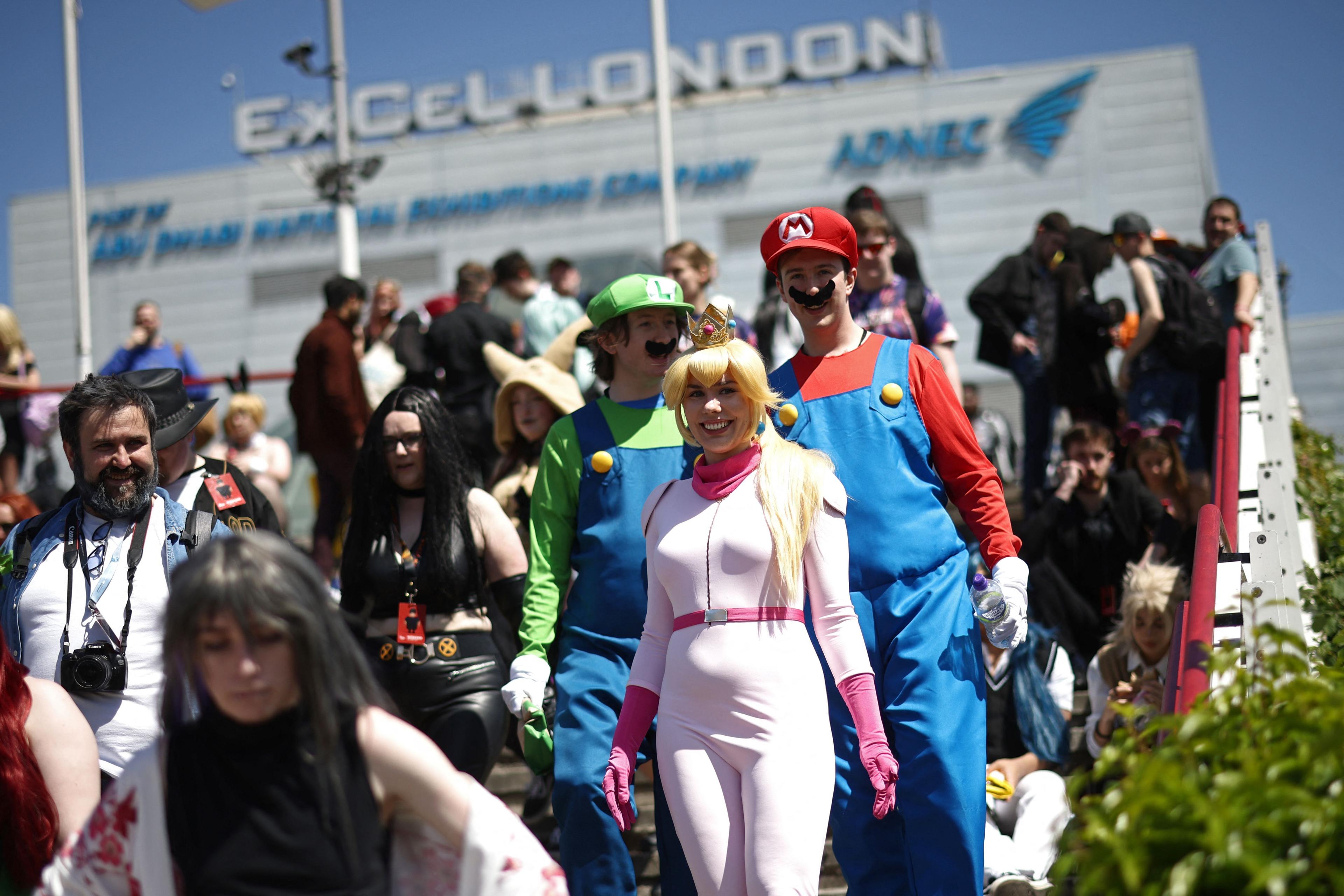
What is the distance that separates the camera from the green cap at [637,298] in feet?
14.8

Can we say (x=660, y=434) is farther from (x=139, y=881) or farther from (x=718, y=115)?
(x=718, y=115)

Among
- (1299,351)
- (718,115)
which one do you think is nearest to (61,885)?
(1299,351)

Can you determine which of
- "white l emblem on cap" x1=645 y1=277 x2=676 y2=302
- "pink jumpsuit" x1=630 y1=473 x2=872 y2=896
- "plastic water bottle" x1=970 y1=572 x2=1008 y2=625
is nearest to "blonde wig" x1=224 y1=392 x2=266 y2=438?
"white l emblem on cap" x1=645 y1=277 x2=676 y2=302

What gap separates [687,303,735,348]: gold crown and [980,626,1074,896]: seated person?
2367mm

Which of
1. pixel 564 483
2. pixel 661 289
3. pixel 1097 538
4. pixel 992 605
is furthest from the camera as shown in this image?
pixel 1097 538

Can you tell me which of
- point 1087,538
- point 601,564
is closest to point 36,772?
point 601,564

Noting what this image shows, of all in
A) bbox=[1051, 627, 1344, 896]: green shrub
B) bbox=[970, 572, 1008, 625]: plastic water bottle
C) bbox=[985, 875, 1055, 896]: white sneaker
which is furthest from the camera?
bbox=[985, 875, 1055, 896]: white sneaker

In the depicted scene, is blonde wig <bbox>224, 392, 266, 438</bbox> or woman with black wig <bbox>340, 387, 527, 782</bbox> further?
blonde wig <bbox>224, 392, 266, 438</bbox>

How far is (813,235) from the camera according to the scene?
165 inches

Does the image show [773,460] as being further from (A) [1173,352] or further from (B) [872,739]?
(A) [1173,352]

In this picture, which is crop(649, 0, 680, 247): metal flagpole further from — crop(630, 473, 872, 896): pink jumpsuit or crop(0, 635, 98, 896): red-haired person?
crop(0, 635, 98, 896): red-haired person

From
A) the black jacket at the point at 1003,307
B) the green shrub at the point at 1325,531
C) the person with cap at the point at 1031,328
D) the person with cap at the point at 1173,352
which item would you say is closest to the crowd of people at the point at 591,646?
the green shrub at the point at 1325,531

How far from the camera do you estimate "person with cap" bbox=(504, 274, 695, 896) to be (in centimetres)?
398

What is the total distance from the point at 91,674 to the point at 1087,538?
5.10m
